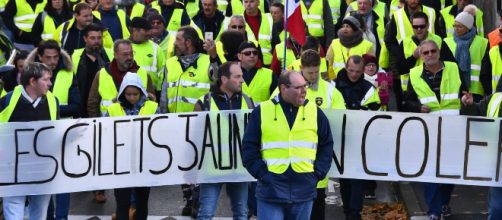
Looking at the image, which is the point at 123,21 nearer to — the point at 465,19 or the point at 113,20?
the point at 113,20

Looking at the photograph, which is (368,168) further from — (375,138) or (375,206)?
(375,206)

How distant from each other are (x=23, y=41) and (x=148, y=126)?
535 cm

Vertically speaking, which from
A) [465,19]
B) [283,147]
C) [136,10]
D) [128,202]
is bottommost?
[128,202]

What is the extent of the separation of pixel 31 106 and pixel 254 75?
2218 millimetres

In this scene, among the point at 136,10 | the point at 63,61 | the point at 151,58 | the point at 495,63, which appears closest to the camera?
the point at 63,61

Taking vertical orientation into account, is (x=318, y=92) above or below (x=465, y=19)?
below

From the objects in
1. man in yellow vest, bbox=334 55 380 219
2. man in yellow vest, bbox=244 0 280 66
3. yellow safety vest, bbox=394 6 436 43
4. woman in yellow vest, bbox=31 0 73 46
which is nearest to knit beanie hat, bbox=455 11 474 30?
yellow safety vest, bbox=394 6 436 43

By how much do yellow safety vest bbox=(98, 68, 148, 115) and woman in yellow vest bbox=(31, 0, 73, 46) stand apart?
3.61 m

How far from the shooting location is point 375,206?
11906 millimetres

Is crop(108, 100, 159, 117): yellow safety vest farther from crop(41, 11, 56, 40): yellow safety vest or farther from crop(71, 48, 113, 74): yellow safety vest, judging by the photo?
crop(41, 11, 56, 40): yellow safety vest

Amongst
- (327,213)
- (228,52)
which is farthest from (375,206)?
(228,52)

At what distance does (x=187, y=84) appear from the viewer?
11.5m

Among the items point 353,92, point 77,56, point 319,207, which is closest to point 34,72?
point 77,56

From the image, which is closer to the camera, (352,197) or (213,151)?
(213,151)
